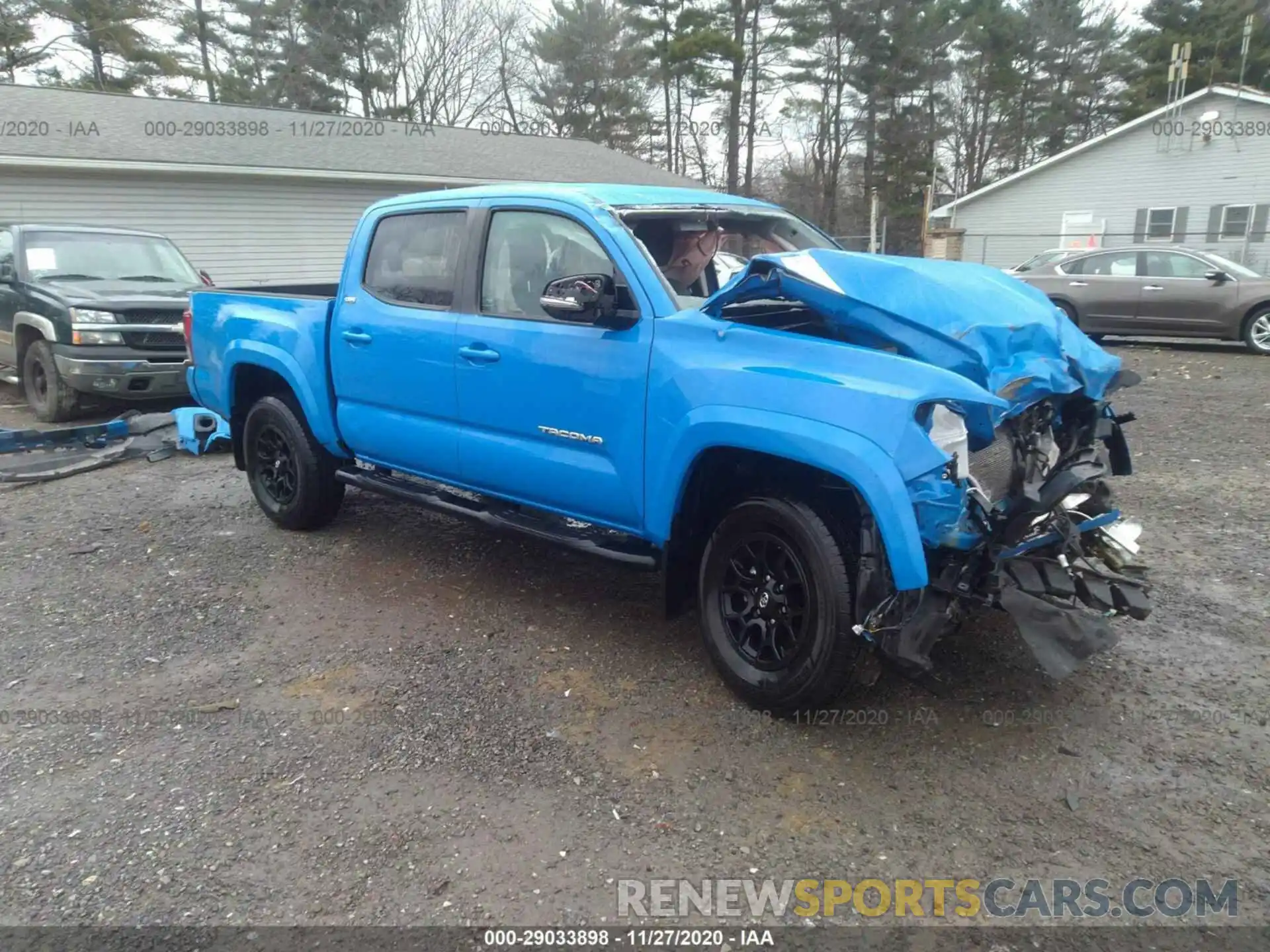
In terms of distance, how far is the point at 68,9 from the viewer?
27.9 m

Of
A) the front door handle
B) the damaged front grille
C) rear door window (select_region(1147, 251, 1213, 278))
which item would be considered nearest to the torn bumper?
the damaged front grille

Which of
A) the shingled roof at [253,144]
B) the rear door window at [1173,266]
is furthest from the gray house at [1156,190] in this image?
the shingled roof at [253,144]

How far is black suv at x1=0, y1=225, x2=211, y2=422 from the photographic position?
862 centimetres

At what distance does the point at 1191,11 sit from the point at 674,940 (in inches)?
1628

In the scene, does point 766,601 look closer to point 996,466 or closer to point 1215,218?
point 996,466

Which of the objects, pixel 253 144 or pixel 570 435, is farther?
pixel 253 144

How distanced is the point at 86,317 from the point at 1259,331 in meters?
14.7

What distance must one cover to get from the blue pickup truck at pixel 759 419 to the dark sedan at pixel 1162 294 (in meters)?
10.9

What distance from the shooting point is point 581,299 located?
368cm

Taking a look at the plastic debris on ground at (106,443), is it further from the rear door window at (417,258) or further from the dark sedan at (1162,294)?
the dark sedan at (1162,294)

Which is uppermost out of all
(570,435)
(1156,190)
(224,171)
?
(1156,190)

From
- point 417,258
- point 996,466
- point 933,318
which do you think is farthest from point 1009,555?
point 417,258

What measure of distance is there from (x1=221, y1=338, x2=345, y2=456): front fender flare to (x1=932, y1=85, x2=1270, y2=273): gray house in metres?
22.7

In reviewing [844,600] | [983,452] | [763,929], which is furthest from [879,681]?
[763,929]
